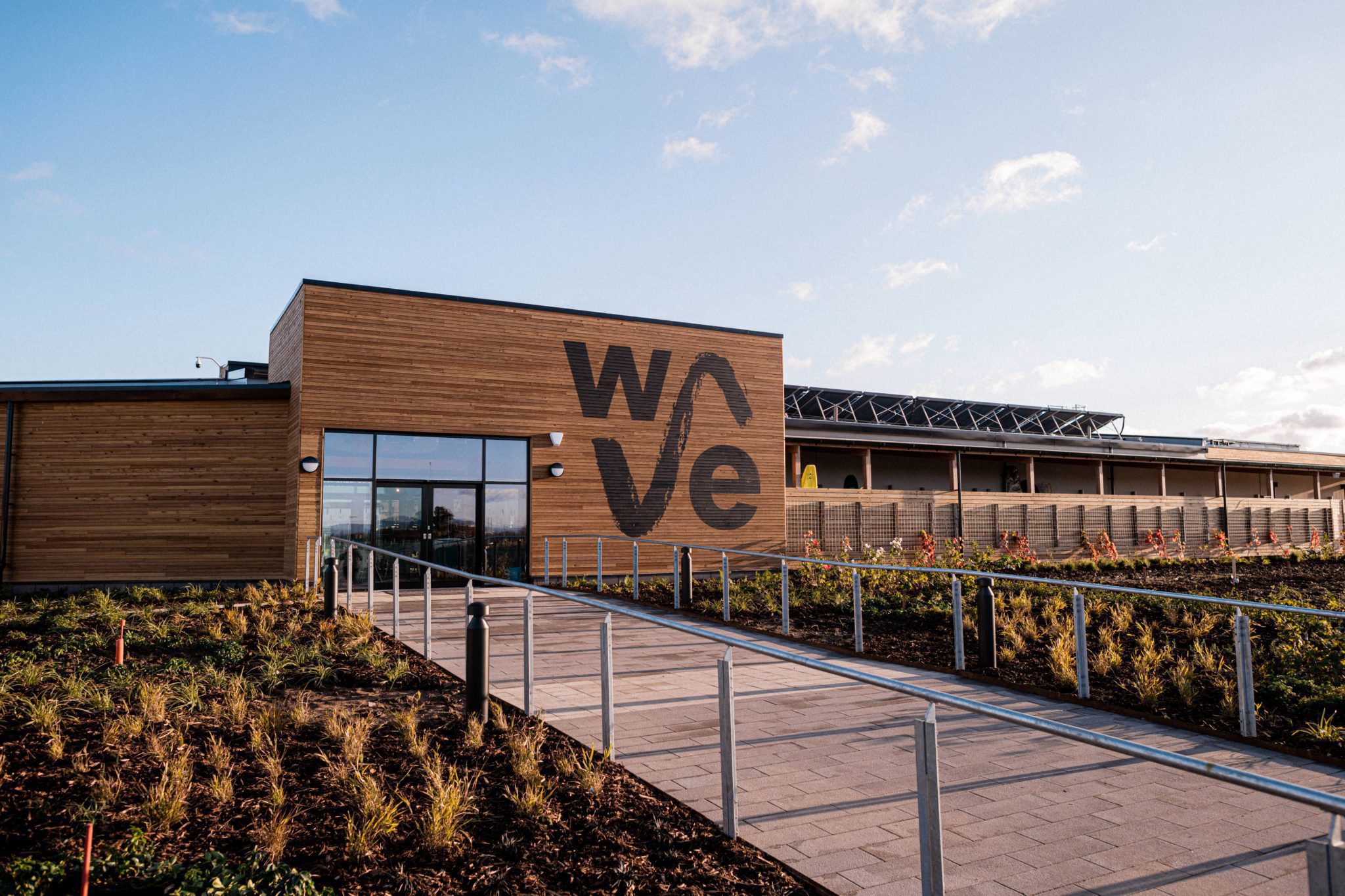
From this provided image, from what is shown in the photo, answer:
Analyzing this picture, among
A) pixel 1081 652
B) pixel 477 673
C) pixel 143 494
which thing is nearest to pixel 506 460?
pixel 143 494

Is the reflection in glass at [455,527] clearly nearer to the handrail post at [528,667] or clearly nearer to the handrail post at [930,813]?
the handrail post at [528,667]

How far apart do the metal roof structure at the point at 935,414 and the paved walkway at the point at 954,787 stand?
1761 cm

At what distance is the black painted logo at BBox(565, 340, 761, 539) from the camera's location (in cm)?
1730

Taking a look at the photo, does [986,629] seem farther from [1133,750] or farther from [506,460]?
[506,460]

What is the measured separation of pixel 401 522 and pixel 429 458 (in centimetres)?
125

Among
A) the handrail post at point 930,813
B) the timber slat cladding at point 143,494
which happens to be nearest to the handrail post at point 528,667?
Result: the handrail post at point 930,813

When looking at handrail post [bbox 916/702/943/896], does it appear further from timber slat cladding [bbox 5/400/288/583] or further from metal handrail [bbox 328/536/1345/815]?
timber slat cladding [bbox 5/400/288/583]

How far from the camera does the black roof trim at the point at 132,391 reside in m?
14.3

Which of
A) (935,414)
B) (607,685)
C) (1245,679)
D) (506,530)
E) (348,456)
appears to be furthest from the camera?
(935,414)

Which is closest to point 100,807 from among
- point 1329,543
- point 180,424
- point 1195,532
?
point 180,424

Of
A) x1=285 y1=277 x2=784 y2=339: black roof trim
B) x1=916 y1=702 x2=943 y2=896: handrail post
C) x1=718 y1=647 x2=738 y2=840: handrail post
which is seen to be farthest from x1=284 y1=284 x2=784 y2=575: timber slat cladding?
x1=916 y1=702 x2=943 y2=896: handrail post

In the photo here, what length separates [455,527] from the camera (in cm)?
1595

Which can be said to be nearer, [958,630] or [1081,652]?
[1081,652]

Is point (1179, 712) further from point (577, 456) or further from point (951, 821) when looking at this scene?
point (577, 456)
